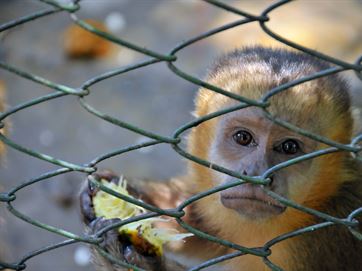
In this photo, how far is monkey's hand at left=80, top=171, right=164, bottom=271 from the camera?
3.27m

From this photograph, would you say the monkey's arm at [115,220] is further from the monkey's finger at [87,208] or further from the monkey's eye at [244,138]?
the monkey's eye at [244,138]

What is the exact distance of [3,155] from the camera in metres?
3.64

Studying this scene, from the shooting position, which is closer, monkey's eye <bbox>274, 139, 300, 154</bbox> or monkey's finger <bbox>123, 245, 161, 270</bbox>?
monkey's finger <bbox>123, 245, 161, 270</bbox>

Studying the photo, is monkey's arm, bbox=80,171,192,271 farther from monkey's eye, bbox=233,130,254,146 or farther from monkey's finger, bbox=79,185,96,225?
monkey's eye, bbox=233,130,254,146

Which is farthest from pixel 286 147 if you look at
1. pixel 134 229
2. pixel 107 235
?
pixel 107 235

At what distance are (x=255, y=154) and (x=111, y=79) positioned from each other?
4822 millimetres

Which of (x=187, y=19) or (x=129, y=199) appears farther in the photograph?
(x=187, y=19)

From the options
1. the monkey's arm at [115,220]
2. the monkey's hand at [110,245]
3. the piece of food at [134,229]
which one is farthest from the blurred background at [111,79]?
the piece of food at [134,229]

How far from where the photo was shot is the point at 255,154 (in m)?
3.36

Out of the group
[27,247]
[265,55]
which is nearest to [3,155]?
[265,55]

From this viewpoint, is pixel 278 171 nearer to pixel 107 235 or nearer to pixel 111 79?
pixel 107 235

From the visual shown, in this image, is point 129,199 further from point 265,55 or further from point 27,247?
point 27,247

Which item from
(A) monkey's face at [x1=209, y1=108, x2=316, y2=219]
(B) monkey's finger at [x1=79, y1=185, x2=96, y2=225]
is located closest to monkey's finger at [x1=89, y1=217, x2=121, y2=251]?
(B) monkey's finger at [x1=79, y1=185, x2=96, y2=225]

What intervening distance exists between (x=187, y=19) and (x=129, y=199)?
639 cm
